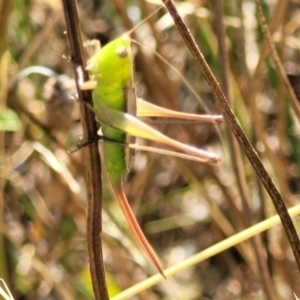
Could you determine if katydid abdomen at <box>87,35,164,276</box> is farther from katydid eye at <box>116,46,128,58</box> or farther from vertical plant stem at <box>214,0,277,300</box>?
vertical plant stem at <box>214,0,277,300</box>

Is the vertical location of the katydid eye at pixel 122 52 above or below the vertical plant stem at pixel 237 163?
above

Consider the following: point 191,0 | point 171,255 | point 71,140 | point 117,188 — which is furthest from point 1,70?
point 171,255

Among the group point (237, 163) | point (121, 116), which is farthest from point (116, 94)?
point (237, 163)

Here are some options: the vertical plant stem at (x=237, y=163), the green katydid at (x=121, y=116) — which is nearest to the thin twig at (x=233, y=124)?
the green katydid at (x=121, y=116)

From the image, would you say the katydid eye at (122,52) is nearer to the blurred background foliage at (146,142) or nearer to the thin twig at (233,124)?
the thin twig at (233,124)

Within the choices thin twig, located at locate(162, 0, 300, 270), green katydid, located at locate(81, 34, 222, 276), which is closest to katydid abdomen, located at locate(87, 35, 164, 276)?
green katydid, located at locate(81, 34, 222, 276)
